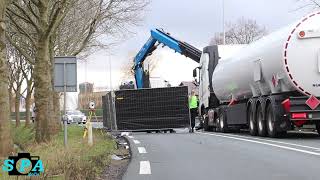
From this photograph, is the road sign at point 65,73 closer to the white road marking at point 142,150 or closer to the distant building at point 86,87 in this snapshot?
the white road marking at point 142,150

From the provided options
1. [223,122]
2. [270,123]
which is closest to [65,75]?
[270,123]

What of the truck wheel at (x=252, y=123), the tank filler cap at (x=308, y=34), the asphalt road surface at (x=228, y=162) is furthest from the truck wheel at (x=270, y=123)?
the tank filler cap at (x=308, y=34)

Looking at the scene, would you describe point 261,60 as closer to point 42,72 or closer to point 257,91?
point 257,91

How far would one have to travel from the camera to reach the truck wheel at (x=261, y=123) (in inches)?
727

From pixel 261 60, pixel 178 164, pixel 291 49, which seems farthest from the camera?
pixel 261 60

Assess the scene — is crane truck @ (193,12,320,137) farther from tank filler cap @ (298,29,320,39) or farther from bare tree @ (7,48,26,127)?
bare tree @ (7,48,26,127)

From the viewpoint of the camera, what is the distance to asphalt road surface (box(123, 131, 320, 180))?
374 inches

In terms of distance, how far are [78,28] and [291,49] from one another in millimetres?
19536

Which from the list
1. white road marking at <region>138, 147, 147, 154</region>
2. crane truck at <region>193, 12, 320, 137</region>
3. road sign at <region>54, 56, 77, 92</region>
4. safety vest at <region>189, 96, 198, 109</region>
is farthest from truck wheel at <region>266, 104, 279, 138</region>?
safety vest at <region>189, 96, 198, 109</region>

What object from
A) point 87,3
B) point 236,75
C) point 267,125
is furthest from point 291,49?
point 87,3

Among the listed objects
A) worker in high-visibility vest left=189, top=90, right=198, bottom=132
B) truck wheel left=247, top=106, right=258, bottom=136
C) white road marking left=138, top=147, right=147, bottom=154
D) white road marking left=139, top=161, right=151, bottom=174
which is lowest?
white road marking left=139, top=161, right=151, bottom=174

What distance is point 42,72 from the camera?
802 inches

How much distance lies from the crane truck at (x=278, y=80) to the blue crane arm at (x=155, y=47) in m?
6.41

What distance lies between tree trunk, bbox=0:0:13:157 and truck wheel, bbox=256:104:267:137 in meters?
8.12
